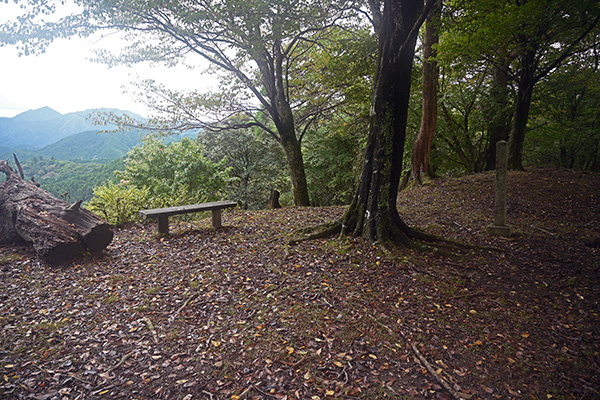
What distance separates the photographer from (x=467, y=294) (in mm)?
3705

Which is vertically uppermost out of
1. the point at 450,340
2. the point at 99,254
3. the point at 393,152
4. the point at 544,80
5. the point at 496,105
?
the point at 544,80

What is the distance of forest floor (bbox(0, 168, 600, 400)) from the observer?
252 cm

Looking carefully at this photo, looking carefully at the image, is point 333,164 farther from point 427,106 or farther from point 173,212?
point 173,212

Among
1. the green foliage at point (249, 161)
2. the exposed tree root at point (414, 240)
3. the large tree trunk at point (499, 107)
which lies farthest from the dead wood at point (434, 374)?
the green foliage at point (249, 161)

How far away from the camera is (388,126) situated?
4.93 meters

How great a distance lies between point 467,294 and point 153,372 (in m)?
3.30

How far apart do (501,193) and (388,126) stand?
2354mm

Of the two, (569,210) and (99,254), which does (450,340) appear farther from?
(569,210)

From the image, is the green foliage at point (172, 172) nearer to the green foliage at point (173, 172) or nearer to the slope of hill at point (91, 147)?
the green foliage at point (173, 172)

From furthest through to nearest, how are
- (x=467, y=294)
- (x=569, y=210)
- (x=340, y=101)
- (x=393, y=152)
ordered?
(x=340, y=101) < (x=569, y=210) < (x=393, y=152) < (x=467, y=294)

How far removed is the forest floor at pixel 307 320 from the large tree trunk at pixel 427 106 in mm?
4822

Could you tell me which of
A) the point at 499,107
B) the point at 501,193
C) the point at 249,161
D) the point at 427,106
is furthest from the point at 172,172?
the point at 501,193

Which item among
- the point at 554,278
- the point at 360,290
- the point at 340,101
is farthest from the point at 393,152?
the point at 340,101

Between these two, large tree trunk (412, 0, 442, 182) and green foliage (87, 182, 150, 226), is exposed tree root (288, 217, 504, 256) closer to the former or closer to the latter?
green foliage (87, 182, 150, 226)
